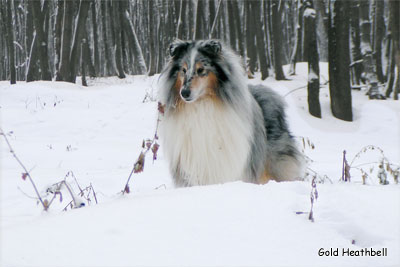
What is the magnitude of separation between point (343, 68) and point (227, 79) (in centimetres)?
638

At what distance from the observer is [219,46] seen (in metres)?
4.24

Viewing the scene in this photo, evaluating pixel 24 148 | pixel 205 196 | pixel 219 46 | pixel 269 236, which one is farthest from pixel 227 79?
pixel 24 148

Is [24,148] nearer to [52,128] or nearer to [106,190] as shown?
[52,128]

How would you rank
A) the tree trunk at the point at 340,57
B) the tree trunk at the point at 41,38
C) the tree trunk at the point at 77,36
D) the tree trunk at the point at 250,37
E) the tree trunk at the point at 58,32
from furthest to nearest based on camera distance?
the tree trunk at the point at 250,37 → the tree trunk at the point at 58,32 → the tree trunk at the point at 41,38 → the tree trunk at the point at 77,36 → the tree trunk at the point at 340,57

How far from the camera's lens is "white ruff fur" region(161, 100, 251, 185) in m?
4.19

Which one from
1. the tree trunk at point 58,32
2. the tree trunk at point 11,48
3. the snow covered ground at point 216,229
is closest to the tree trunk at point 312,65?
the snow covered ground at point 216,229

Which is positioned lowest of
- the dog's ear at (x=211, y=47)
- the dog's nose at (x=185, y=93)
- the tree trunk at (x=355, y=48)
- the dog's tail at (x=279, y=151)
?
the dog's tail at (x=279, y=151)

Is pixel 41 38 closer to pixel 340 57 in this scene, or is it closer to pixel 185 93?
pixel 340 57

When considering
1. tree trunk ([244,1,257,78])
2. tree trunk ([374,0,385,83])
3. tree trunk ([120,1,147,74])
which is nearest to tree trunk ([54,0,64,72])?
tree trunk ([120,1,147,74])

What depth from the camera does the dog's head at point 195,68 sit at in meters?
3.96

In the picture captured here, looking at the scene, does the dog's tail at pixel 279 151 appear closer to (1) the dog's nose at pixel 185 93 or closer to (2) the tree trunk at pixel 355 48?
(1) the dog's nose at pixel 185 93

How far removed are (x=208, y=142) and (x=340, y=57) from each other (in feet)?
21.8

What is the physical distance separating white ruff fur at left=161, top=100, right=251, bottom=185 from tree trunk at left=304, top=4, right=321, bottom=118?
6262 mm

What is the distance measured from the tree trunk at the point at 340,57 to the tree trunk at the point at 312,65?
42 cm
